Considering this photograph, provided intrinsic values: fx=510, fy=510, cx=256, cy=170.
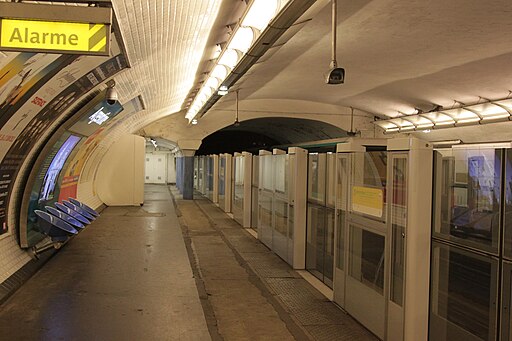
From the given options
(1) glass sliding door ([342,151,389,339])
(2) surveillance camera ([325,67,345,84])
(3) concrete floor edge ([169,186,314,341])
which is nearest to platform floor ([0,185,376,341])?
(3) concrete floor edge ([169,186,314,341])

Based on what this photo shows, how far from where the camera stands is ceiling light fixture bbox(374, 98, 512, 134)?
13453mm

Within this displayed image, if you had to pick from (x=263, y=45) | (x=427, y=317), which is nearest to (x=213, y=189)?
(x=263, y=45)

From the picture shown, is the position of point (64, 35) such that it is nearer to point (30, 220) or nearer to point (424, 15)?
point (30, 220)

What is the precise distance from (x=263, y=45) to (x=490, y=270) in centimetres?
360

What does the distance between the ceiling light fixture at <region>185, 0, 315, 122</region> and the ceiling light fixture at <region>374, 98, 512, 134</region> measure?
8.20 metres

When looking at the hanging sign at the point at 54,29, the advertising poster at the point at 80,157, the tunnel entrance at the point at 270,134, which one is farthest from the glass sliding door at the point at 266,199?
the tunnel entrance at the point at 270,134

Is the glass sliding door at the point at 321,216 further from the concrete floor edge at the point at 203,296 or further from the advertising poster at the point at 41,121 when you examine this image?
the advertising poster at the point at 41,121

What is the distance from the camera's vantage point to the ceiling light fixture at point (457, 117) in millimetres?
13453

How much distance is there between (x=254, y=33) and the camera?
6.27 m

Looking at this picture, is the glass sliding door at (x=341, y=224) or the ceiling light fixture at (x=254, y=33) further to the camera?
the glass sliding door at (x=341, y=224)

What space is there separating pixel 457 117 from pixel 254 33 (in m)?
10.9

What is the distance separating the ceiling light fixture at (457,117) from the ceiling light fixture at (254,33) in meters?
8.20

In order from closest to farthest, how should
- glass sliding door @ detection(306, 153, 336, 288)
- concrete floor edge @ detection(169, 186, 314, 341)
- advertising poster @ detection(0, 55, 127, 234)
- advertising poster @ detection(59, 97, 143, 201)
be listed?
1. concrete floor edge @ detection(169, 186, 314, 341)
2. advertising poster @ detection(0, 55, 127, 234)
3. glass sliding door @ detection(306, 153, 336, 288)
4. advertising poster @ detection(59, 97, 143, 201)

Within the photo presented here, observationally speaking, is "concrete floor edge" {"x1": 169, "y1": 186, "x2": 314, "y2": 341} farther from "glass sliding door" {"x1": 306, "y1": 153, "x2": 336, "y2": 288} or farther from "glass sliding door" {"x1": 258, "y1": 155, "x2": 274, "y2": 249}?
"glass sliding door" {"x1": 306, "y1": 153, "x2": 336, "y2": 288}
